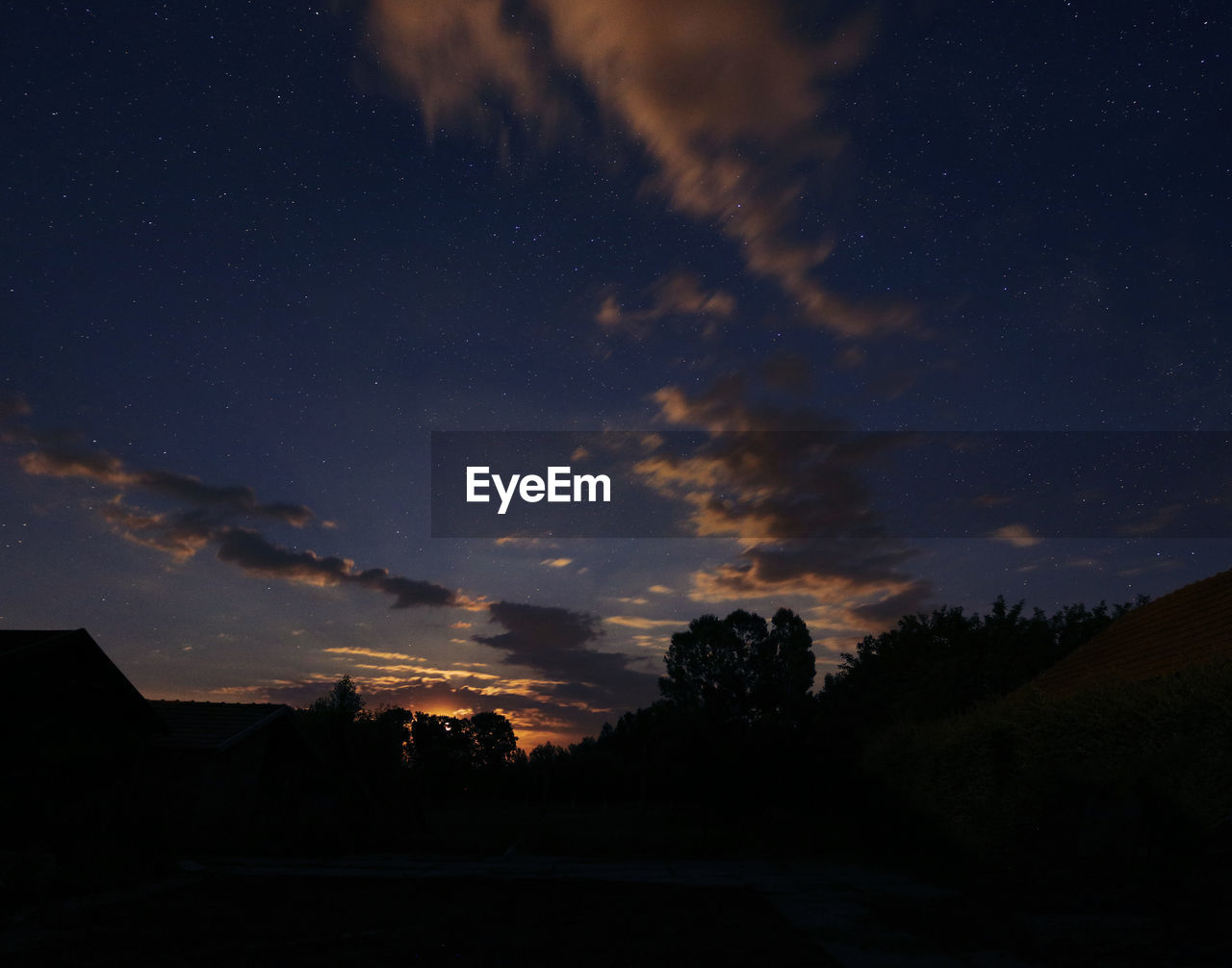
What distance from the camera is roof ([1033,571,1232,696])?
16.9 m

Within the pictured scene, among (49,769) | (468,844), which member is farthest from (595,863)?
(49,769)

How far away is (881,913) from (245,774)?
18214mm

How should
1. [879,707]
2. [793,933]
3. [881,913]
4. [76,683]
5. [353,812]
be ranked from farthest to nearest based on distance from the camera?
[879,707], [353,812], [76,683], [881,913], [793,933]

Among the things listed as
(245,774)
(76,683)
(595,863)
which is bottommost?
(595,863)

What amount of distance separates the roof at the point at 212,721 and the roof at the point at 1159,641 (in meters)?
20.6

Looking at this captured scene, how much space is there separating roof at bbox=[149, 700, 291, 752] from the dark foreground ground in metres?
6.93

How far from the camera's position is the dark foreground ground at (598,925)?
7.68 metres

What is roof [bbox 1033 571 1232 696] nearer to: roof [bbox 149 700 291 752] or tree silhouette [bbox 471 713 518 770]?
roof [bbox 149 700 291 752]

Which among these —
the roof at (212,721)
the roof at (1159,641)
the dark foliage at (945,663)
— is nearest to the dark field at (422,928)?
the roof at (212,721)

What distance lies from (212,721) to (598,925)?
17370 millimetres

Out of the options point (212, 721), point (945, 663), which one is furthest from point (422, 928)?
point (945, 663)

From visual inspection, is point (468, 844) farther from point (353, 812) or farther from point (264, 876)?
point (264, 876)

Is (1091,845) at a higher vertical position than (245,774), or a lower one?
lower

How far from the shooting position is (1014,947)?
7867 millimetres
